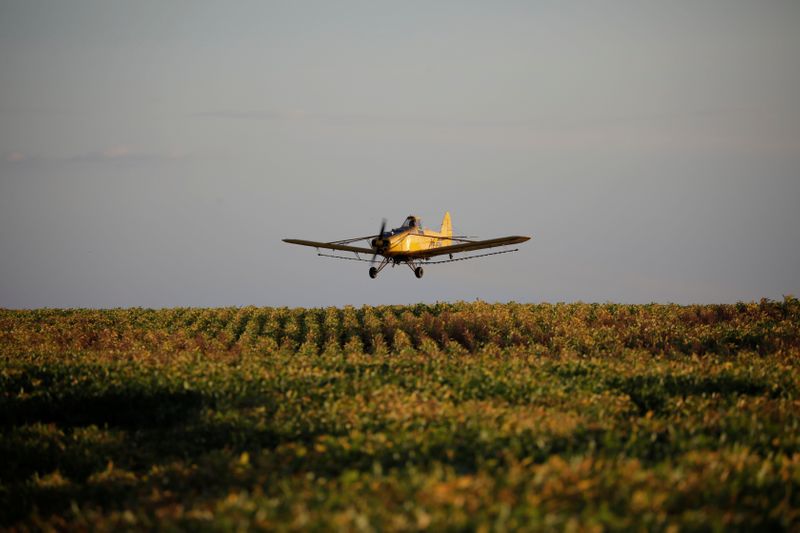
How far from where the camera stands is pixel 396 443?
13727 mm

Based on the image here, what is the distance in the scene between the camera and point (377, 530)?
8.73 m

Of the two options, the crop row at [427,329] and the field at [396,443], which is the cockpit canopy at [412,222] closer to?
the crop row at [427,329]

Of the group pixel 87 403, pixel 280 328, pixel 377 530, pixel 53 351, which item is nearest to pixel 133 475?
pixel 87 403

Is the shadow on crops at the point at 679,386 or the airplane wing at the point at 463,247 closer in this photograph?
the shadow on crops at the point at 679,386

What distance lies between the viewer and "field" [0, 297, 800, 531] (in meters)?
9.83

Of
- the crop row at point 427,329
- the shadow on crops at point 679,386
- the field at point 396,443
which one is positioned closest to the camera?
the field at point 396,443

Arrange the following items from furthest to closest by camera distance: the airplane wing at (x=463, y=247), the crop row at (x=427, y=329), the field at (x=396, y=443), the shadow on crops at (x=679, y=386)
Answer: the airplane wing at (x=463, y=247) → the crop row at (x=427, y=329) → the shadow on crops at (x=679, y=386) → the field at (x=396, y=443)

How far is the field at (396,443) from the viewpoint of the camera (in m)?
9.83

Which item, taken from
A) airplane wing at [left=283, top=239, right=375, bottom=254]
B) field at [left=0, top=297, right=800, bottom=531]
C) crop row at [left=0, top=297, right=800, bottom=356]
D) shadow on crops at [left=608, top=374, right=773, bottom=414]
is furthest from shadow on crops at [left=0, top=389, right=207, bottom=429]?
airplane wing at [left=283, top=239, right=375, bottom=254]

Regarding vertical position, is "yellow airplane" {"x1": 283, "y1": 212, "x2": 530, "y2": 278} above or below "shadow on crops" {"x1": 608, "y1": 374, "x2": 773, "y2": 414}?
above

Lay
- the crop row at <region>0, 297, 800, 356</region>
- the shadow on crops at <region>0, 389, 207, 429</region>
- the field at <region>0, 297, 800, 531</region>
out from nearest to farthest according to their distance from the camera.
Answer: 1. the field at <region>0, 297, 800, 531</region>
2. the shadow on crops at <region>0, 389, 207, 429</region>
3. the crop row at <region>0, 297, 800, 356</region>

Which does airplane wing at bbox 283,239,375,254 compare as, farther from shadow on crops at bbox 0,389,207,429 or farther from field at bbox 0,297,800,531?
shadow on crops at bbox 0,389,207,429

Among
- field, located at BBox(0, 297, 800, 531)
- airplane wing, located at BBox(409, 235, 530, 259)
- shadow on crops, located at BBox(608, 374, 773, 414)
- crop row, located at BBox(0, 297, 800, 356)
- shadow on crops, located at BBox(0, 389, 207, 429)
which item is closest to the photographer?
field, located at BBox(0, 297, 800, 531)

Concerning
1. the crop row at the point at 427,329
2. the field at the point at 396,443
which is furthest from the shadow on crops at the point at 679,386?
the crop row at the point at 427,329
